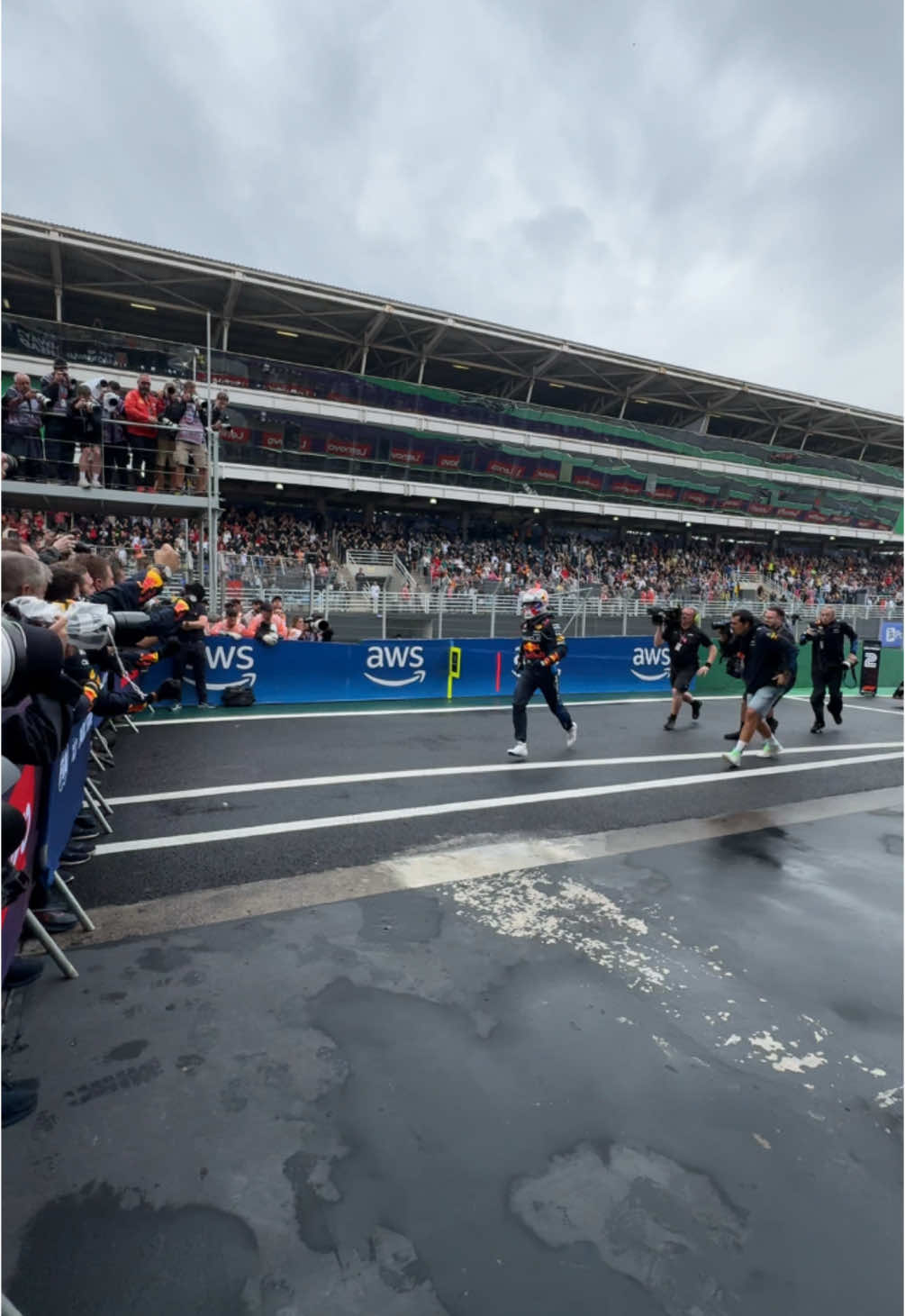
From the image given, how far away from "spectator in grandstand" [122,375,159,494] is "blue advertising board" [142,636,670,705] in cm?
445

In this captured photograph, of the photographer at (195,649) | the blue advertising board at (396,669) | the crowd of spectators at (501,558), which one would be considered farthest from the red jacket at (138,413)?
the crowd of spectators at (501,558)

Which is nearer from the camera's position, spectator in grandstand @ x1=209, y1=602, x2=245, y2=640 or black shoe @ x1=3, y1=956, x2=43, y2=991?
black shoe @ x1=3, y1=956, x2=43, y2=991

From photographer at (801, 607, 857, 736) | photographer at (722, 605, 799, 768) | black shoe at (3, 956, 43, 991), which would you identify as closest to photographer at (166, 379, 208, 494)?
photographer at (722, 605, 799, 768)

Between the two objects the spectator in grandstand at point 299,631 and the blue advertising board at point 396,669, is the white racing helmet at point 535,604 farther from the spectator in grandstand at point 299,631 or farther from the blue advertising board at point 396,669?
the spectator in grandstand at point 299,631

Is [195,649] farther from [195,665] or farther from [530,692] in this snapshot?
[530,692]

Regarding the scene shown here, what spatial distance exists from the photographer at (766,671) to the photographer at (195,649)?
728cm

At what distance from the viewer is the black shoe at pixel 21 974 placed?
2967mm

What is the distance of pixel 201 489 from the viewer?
14.0 metres

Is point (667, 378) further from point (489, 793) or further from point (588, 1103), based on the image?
point (588, 1103)

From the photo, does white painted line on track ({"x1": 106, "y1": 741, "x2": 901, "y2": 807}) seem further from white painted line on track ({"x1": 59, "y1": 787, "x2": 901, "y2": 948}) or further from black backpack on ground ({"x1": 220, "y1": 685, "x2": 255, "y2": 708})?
black backpack on ground ({"x1": 220, "y1": 685, "x2": 255, "y2": 708})

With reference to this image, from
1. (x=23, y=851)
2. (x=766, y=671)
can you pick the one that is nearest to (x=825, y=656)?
(x=766, y=671)

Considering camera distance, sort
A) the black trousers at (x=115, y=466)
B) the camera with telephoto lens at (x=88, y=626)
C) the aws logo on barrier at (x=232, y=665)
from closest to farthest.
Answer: the camera with telephoto lens at (x=88, y=626) < the aws logo on barrier at (x=232, y=665) < the black trousers at (x=115, y=466)

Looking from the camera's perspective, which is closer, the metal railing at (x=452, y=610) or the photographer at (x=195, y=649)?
the photographer at (x=195, y=649)

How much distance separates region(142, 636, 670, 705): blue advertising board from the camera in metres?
11.0
